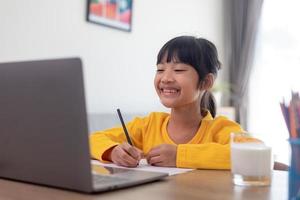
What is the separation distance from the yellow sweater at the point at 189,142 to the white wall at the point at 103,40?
107cm

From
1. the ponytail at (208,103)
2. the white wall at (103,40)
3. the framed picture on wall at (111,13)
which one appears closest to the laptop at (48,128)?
the ponytail at (208,103)

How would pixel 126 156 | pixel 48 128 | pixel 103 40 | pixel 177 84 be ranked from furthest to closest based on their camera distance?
pixel 103 40 → pixel 177 84 → pixel 126 156 → pixel 48 128

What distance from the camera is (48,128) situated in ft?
2.38

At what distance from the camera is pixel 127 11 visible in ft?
9.93

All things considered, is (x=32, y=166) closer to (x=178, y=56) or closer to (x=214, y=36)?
(x=178, y=56)

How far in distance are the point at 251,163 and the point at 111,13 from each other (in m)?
2.26

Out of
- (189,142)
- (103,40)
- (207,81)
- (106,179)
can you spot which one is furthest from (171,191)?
(103,40)

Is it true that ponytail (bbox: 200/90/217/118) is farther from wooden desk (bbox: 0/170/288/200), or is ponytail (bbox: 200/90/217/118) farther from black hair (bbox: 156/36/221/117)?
wooden desk (bbox: 0/170/288/200)

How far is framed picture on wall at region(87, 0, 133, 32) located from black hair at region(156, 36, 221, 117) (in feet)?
4.92

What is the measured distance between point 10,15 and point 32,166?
1701 millimetres

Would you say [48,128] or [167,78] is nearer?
[48,128]

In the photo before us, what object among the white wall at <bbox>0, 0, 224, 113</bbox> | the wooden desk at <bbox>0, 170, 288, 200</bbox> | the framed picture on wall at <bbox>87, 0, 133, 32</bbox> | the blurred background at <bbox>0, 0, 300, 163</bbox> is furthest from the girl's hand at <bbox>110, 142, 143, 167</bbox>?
the framed picture on wall at <bbox>87, 0, 133, 32</bbox>

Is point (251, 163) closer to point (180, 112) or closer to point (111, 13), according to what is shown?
point (180, 112)

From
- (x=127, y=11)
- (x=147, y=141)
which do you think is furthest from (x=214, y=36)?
(x=147, y=141)
